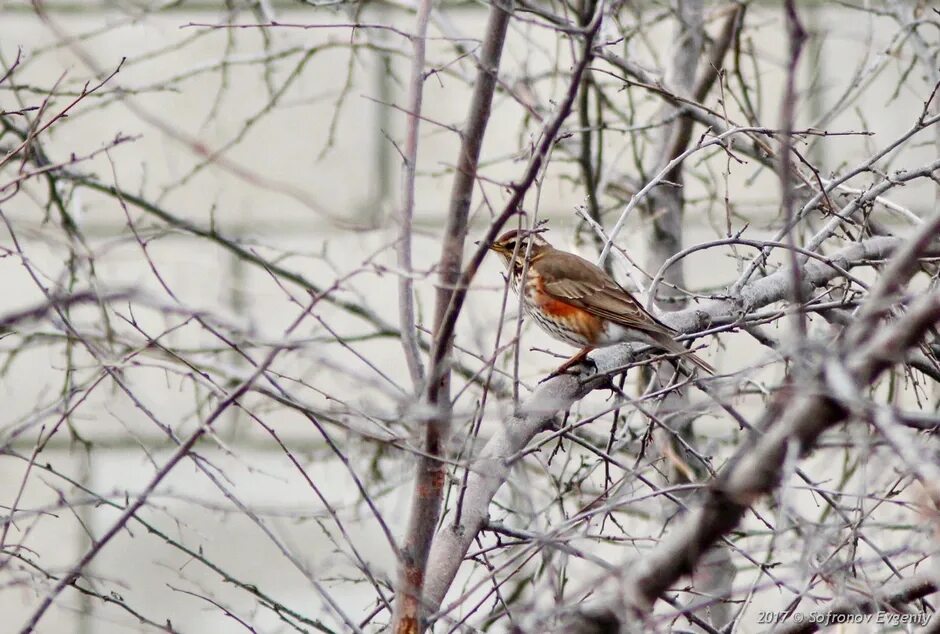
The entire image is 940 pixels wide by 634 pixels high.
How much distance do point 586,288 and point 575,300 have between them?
7 centimetres

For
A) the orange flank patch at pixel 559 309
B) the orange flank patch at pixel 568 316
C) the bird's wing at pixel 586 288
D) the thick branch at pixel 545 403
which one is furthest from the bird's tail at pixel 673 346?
the orange flank patch at pixel 559 309

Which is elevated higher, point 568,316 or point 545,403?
point 568,316

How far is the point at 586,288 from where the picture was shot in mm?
4805

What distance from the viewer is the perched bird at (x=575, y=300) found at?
14.7 feet

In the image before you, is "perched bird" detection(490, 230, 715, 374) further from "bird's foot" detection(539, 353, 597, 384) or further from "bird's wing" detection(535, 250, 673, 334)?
"bird's foot" detection(539, 353, 597, 384)

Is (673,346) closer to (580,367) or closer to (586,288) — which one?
(580,367)

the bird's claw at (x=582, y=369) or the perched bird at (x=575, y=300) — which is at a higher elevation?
the perched bird at (x=575, y=300)

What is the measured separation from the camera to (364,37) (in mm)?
5711

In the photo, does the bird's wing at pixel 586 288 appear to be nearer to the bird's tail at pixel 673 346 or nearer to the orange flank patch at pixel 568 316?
the orange flank patch at pixel 568 316

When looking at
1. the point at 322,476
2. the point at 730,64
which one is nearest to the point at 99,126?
the point at 322,476

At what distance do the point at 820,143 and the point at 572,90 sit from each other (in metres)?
4.67

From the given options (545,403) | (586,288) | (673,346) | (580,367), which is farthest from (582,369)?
(586,288)

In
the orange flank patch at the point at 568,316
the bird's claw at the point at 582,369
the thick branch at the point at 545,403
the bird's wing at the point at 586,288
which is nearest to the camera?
the thick branch at the point at 545,403

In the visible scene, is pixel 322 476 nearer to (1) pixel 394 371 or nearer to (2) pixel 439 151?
(1) pixel 394 371
